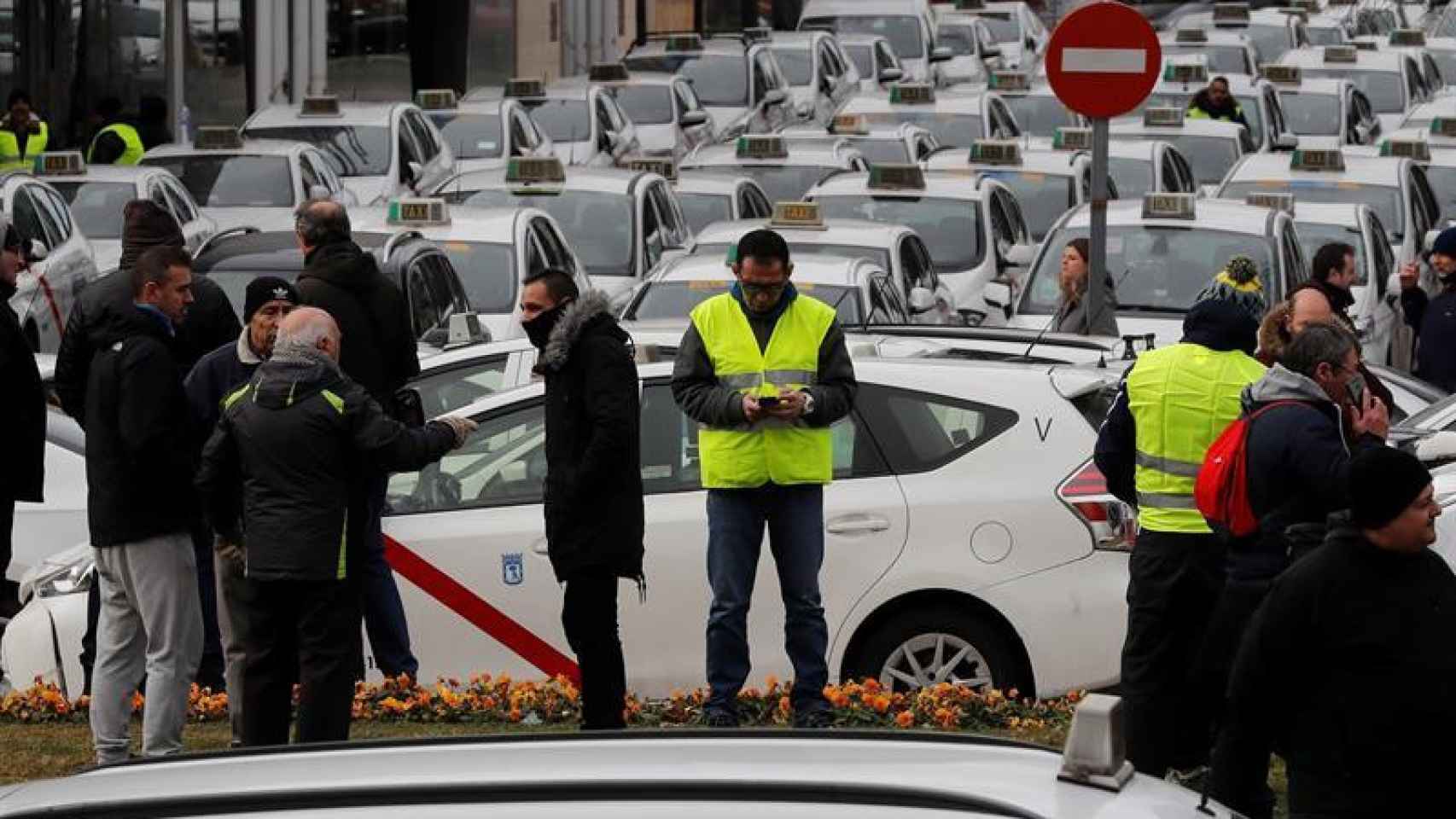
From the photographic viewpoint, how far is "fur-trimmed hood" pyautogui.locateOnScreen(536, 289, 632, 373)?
27.8 ft

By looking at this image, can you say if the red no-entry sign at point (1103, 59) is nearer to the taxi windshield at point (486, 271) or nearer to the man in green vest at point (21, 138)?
the taxi windshield at point (486, 271)

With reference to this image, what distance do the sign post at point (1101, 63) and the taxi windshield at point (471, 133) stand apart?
51.5 feet

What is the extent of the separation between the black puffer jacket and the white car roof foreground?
4.75 meters

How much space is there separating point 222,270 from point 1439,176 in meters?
12.7

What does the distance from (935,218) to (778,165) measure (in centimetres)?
398

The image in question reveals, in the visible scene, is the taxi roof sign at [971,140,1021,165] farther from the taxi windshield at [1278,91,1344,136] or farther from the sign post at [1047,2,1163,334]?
the sign post at [1047,2,1163,334]

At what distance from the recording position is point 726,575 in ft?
29.3

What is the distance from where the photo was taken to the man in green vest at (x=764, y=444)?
880 cm

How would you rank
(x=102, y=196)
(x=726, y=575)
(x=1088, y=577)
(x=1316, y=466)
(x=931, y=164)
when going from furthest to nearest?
(x=931, y=164) → (x=102, y=196) → (x=1088, y=577) → (x=726, y=575) → (x=1316, y=466)

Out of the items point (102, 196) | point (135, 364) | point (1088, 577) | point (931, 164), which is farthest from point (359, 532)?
point (931, 164)

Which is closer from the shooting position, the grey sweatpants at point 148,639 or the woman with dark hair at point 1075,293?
the grey sweatpants at point 148,639

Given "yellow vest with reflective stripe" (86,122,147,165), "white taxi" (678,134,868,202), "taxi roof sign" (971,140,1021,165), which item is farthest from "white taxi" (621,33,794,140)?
"taxi roof sign" (971,140,1021,165)

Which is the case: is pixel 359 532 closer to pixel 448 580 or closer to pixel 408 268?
pixel 448 580

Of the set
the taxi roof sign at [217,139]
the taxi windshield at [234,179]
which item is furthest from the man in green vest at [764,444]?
the taxi roof sign at [217,139]
